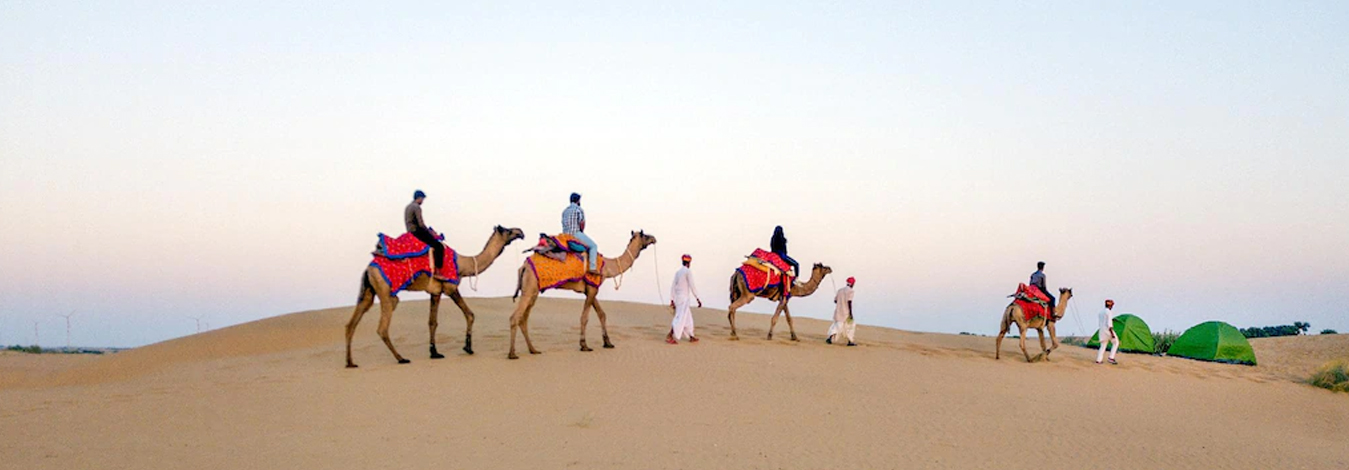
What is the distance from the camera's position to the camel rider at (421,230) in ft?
47.1

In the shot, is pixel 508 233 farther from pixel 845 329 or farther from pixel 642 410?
pixel 845 329

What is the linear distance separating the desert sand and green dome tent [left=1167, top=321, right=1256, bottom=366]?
12.2ft

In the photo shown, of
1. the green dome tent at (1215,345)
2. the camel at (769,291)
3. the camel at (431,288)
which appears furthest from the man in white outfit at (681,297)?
the green dome tent at (1215,345)

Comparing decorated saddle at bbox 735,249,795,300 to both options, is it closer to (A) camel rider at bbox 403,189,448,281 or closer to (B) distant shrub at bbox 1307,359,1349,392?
(A) camel rider at bbox 403,189,448,281

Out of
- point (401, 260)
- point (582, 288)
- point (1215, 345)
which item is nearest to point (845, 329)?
point (582, 288)

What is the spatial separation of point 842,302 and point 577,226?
7428mm

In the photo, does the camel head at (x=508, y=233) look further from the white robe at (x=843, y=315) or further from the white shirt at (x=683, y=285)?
the white robe at (x=843, y=315)

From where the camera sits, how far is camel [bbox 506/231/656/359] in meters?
15.6

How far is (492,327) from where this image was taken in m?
22.3

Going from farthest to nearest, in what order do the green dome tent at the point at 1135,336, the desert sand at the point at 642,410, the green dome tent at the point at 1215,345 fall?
the green dome tent at the point at 1135,336
the green dome tent at the point at 1215,345
the desert sand at the point at 642,410

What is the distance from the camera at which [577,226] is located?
53.8 ft

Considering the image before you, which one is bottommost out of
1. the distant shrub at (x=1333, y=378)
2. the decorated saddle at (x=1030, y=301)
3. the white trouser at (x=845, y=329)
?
the distant shrub at (x=1333, y=378)

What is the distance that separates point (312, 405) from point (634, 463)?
530 centimetres

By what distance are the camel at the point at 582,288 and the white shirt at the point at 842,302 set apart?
16.5 ft
